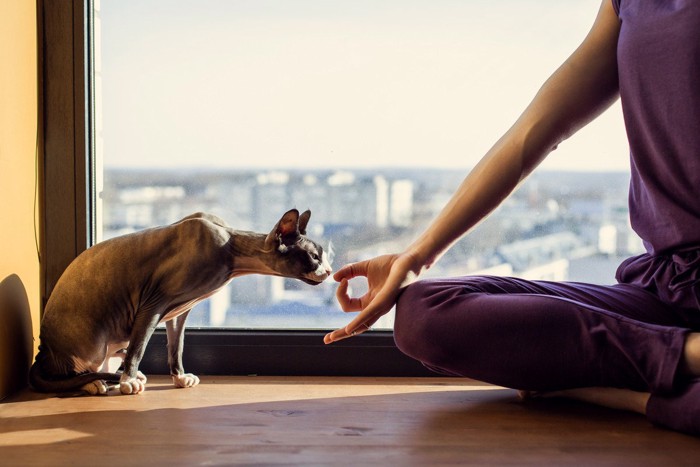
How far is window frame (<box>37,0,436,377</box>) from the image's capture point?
1.55m

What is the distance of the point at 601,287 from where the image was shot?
1343 millimetres

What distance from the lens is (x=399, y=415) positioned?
1.25 meters

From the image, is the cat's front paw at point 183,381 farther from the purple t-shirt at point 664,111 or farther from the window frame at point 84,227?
the purple t-shirt at point 664,111

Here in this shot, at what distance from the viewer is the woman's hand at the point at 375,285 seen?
4.10ft

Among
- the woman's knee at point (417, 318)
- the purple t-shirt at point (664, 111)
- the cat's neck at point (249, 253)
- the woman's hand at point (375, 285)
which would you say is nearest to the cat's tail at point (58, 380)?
the cat's neck at point (249, 253)

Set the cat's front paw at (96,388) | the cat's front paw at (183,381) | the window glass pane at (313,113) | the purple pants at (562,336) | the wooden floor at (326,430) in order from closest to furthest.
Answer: the wooden floor at (326,430)
the purple pants at (562,336)
the cat's front paw at (96,388)
the cat's front paw at (183,381)
the window glass pane at (313,113)

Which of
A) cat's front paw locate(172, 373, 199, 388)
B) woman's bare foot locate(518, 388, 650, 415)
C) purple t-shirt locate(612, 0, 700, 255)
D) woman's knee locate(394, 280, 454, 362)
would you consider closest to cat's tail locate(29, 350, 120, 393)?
cat's front paw locate(172, 373, 199, 388)

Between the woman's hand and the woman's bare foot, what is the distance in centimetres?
30

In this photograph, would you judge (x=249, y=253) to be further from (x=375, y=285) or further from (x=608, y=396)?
(x=608, y=396)

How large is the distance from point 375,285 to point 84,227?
2.10 feet

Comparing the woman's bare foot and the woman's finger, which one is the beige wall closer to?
the woman's finger

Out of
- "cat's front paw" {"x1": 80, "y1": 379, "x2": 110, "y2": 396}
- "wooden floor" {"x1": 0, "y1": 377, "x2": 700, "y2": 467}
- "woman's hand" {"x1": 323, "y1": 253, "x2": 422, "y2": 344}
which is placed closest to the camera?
"wooden floor" {"x1": 0, "y1": 377, "x2": 700, "y2": 467}

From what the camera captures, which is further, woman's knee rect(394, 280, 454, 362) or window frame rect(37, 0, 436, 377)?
window frame rect(37, 0, 436, 377)

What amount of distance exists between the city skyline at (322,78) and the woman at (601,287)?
0.31m
